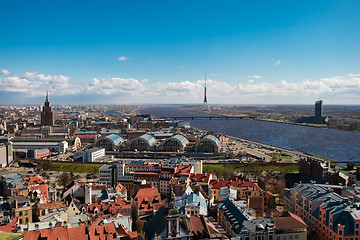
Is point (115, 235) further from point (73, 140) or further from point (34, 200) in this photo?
point (73, 140)

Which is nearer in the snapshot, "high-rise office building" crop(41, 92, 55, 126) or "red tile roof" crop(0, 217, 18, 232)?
"red tile roof" crop(0, 217, 18, 232)

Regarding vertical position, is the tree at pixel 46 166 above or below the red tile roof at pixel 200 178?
below

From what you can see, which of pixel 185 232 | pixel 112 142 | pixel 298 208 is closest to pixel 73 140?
pixel 112 142

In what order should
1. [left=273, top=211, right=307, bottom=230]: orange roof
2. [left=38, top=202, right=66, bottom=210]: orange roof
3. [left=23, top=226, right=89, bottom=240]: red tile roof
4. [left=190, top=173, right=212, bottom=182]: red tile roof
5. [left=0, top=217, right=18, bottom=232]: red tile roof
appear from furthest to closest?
[left=190, top=173, right=212, bottom=182]: red tile roof, [left=38, top=202, right=66, bottom=210]: orange roof, [left=273, top=211, right=307, bottom=230]: orange roof, [left=0, top=217, right=18, bottom=232]: red tile roof, [left=23, top=226, right=89, bottom=240]: red tile roof

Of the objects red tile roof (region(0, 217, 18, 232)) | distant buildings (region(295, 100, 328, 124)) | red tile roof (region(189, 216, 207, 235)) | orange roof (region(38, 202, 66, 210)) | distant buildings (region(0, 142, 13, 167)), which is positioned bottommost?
distant buildings (region(0, 142, 13, 167))

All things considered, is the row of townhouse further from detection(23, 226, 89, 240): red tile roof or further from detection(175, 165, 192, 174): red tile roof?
detection(23, 226, 89, 240): red tile roof

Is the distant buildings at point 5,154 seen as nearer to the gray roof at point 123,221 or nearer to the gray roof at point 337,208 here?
the gray roof at point 123,221

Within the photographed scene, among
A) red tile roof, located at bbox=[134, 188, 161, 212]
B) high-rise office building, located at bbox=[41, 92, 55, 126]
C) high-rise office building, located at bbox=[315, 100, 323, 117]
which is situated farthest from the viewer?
high-rise office building, located at bbox=[315, 100, 323, 117]

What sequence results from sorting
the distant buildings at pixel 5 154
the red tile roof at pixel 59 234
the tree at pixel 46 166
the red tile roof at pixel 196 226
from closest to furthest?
the red tile roof at pixel 59 234 → the red tile roof at pixel 196 226 → the tree at pixel 46 166 → the distant buildings at pixel 5 154

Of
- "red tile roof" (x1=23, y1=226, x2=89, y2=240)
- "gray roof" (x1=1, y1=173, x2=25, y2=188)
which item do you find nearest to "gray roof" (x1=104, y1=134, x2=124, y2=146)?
"gray roof" (x1=1, y1=173, x2=25, y2=188)

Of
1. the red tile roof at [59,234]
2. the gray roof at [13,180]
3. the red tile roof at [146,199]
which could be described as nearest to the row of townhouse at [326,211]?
the red tile roof at [146,199]

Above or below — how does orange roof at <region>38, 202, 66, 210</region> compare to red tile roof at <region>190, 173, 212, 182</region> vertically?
above
